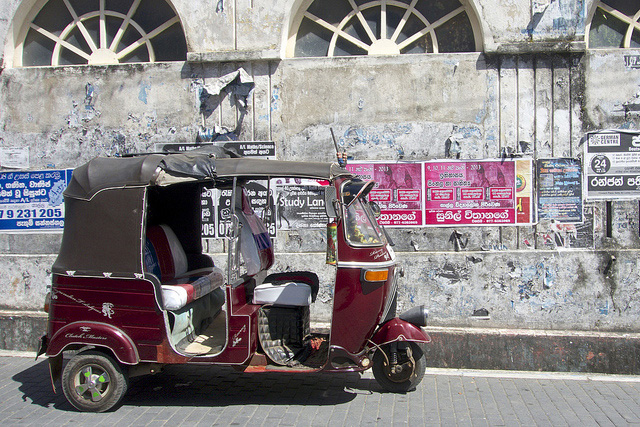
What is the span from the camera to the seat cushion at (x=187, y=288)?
5.34 m

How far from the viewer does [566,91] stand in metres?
7.29

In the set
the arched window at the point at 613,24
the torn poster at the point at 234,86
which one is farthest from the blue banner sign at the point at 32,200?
the arched window at the point at 613,24

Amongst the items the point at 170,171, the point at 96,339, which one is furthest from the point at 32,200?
the point at 170,171

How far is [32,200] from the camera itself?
8.19 metres

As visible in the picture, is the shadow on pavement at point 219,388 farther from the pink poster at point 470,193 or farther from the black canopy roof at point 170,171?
the pink poster at point 470,193

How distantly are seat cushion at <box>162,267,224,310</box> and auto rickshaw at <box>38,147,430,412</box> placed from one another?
0.02 metres

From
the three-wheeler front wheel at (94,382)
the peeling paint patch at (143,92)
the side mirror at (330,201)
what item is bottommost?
the three-wheeler front wheel at (94,382)

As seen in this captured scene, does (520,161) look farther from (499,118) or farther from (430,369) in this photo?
(430,369)

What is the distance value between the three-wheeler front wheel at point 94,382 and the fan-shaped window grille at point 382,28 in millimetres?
4807

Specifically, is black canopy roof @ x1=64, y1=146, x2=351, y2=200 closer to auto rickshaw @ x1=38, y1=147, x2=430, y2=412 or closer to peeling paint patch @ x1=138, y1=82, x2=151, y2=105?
auto rickshaw @ x1=38, y1=147, x2=430, y2=412

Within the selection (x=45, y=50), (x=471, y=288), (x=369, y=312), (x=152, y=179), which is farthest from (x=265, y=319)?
(x=45, y=50)

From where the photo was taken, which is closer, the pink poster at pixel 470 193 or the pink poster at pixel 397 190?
the pink poster at pixel 470 193

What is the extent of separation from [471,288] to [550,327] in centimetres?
109

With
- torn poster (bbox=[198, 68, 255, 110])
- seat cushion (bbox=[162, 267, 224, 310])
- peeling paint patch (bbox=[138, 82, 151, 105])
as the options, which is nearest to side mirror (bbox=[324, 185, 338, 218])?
seat cushion (bbox=[162, 267, 224, 310])
